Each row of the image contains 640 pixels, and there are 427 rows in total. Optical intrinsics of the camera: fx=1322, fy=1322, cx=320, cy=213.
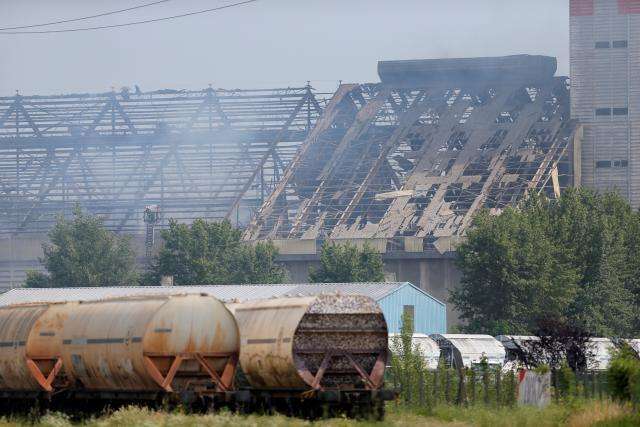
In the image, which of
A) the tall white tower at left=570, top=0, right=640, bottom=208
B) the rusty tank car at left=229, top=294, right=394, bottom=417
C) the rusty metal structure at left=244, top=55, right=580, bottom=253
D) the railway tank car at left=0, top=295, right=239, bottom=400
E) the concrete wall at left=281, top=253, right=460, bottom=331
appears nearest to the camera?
the rusty tank car at left=229, top=294, right=394, bottom=417

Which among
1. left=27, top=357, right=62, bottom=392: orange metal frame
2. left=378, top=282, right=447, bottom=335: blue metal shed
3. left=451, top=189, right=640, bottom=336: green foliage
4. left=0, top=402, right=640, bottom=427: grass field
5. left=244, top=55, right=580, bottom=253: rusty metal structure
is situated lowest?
left=0, top=402, right=640, bottom=427: grass field

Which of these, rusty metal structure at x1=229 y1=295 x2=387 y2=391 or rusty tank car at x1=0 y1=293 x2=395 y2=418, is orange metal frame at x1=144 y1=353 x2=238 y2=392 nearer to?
rusty tank car at x1=0 y1=293 x2=395 y2=418

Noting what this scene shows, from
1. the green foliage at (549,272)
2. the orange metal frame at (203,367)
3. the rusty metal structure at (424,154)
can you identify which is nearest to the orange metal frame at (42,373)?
the orange metal frame at (203,367)

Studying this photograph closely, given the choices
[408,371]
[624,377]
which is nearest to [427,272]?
[408,371]

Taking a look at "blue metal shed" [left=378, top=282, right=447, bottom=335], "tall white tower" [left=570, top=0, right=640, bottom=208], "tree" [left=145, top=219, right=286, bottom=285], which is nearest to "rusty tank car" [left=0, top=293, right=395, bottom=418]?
"blue metal shed" [left=378, top=282, right=447, bottom=335]

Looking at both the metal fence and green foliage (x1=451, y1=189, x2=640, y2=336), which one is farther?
green foliage (x1=451, y1=189, x2=640, y2=336)

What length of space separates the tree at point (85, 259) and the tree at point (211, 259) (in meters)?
2.68

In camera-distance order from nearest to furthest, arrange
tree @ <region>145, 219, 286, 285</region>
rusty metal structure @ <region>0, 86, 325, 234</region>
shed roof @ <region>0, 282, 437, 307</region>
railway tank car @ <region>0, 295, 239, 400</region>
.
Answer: railway tank car @ <region>0, 295, 239, 400</region> → shed roof @ <region>0, 282, 437, 307</region> → tree @ <region>145, 219, 286, 285</region> → rusty metal structure @ <region>0, 86, 325, 234</region>

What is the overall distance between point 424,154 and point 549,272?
1059 inches

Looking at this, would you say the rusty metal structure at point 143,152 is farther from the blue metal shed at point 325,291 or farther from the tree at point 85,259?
the blue metal shed at point 325,291

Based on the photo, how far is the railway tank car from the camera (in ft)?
94.4

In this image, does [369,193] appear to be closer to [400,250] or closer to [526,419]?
[400,250]

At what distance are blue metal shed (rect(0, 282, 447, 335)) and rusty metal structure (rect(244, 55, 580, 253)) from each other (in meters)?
17.7

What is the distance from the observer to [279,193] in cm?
9144
